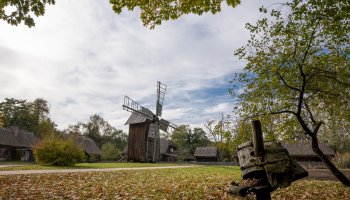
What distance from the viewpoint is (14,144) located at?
49938mm

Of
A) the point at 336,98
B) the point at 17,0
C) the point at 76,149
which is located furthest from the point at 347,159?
the point at 17,0

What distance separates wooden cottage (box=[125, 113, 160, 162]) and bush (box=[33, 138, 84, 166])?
23.2 meters

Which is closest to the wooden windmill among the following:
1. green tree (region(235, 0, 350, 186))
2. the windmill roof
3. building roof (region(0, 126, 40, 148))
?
the windmill roof

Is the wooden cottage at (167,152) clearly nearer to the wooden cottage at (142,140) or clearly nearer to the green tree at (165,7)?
the wooden cottage at (142,140)

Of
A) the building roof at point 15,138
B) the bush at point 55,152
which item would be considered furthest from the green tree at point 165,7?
the building roof at point 15,138

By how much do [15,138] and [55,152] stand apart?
32.8 metres

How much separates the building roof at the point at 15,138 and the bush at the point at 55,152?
81.0 ft

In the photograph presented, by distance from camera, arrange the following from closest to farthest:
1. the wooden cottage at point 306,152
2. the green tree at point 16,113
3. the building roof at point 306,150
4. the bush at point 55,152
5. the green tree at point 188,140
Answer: the bush at point 55,152
the building roof at point 306,150
the wooden cottage at point 306,152
the green tree at point 16,113
the green tree at point 188,140

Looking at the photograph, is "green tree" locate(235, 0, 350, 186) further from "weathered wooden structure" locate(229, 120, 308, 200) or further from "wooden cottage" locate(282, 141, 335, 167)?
"wooden cottage" locate(282, 141, 335, 167)

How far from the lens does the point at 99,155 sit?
66.6 m

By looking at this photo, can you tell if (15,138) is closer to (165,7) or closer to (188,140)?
(188,140)

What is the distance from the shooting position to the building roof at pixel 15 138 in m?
48.2

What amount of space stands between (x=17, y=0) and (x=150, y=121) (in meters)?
43.6

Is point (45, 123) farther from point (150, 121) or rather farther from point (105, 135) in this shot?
point (150, 121)
